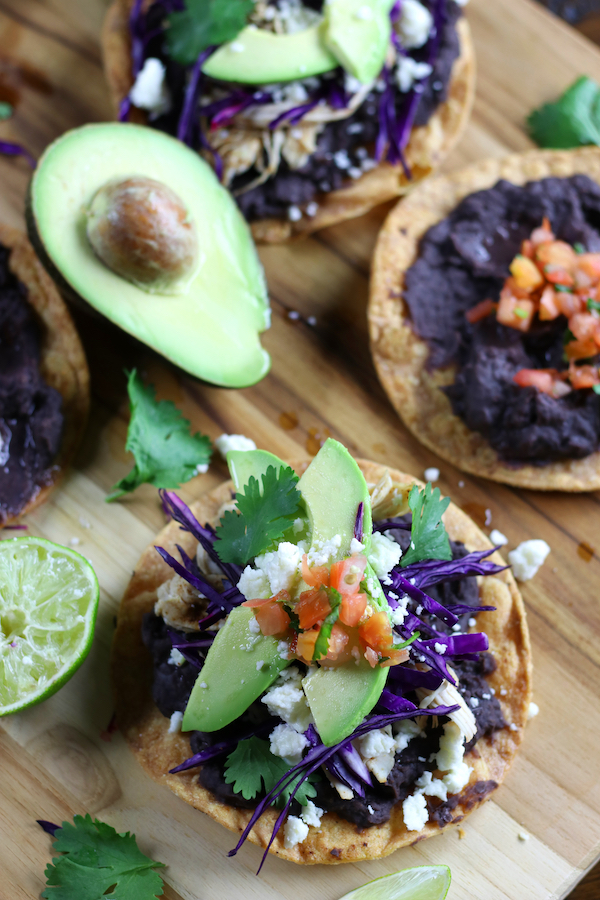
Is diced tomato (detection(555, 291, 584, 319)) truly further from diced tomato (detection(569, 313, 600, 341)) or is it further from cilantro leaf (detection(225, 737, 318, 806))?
cilantro leaf (detection(225, 737, 318, 806))

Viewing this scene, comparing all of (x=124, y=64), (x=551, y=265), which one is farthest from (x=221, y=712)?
(x=124, y=64)

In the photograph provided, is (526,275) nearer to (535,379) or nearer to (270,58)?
(535,379)

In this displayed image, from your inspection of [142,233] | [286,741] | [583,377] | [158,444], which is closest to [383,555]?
[286,741]

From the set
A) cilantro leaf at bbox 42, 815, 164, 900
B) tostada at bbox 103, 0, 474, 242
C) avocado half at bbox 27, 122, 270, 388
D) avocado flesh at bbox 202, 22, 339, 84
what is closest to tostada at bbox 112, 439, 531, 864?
cilantro leaf at bbox 42, 815, 164, 900

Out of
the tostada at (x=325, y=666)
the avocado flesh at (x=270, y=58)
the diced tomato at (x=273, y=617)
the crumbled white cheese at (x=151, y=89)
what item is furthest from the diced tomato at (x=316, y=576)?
the crumbled white cheese at (x=151, y=89)

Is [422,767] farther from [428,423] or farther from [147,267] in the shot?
[147,267]

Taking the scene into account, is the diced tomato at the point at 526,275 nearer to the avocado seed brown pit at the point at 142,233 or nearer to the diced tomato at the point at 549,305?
the diced tomato at the point at 549,305
